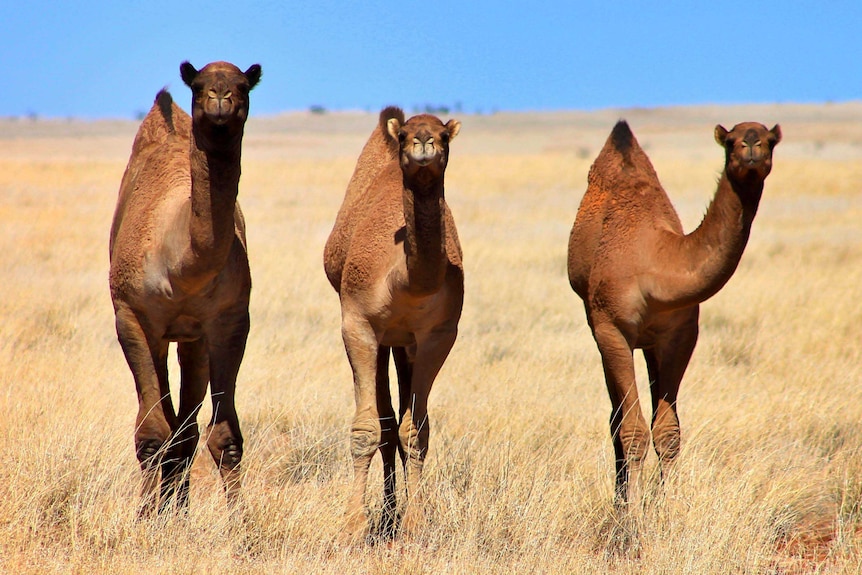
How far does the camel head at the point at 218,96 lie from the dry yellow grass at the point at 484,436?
2074 mm

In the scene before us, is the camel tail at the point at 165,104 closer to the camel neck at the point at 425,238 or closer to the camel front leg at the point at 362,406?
the camel front leg at the point at 362,406

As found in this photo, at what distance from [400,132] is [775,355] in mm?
6317

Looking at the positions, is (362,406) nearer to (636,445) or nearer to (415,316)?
(415,316)

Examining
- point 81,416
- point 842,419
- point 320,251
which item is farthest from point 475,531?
point 320,251

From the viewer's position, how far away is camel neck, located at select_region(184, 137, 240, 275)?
4988mm

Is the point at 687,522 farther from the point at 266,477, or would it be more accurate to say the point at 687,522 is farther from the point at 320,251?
the point at 320,251

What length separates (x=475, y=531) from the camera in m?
5.33

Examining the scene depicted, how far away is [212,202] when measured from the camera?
16.6 feet

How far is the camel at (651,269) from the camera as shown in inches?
203

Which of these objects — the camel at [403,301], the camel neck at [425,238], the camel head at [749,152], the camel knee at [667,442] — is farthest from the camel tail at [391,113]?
the camel knee at [667,442]

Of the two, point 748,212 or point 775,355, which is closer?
point 748,212

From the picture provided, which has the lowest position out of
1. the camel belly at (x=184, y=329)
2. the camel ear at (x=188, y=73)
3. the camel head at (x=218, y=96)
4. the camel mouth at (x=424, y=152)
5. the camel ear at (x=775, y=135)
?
the camel belly at (x=184, y=329)

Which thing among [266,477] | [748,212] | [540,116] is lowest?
[266,477]

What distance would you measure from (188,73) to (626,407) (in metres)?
3.10
